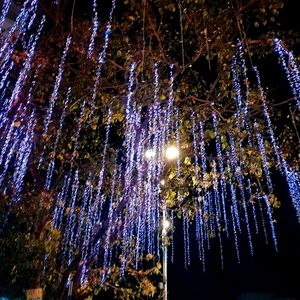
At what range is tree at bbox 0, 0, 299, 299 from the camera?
8.38 m

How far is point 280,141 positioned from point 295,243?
9000mm

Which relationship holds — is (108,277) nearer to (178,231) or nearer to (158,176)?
(158,176)

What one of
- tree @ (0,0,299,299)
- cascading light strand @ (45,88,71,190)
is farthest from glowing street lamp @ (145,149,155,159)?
cascading light strand @ (45,88,71,190)

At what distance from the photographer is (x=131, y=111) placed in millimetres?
8867

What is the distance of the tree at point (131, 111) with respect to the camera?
8.38m

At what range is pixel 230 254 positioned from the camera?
65.5 feet

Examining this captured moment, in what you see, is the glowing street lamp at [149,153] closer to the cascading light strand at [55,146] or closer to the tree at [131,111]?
the tree at [131,111]

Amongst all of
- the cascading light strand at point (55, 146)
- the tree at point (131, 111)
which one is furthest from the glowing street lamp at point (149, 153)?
the cascading light strand at point (55, 146)

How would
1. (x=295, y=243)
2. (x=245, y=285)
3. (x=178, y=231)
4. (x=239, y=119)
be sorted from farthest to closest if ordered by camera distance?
(x=178, y=231), (x=245, y=285), (x=295, y=243), (x=239, y=119)

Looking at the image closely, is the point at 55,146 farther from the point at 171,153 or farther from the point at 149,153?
the point at 171,153

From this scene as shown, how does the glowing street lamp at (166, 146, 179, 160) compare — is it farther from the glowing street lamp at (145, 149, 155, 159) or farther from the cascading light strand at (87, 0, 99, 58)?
the cascading light strand at (87, 0, 99, 58)

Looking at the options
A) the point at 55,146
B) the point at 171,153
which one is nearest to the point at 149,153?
the point at 171,153

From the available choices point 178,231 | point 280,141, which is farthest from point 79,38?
point 178,231

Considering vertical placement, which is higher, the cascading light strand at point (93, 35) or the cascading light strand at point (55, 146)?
the cascading light strand at point (93, 35)
